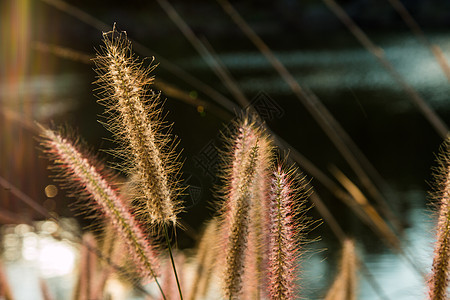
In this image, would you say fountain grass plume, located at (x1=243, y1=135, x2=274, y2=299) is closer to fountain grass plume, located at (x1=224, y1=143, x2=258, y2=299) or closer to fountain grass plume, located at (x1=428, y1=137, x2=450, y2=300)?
fountain grass plume, located at (x1=224, y1=143, x2=258, y2=299)

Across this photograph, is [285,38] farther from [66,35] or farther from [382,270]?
[382,270]

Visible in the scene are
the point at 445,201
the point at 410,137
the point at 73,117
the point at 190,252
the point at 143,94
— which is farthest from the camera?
the point at 73,117

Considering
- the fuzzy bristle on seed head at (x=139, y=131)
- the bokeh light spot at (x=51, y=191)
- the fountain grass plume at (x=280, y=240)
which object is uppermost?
the bokeh light spot at (x=51, y=191)

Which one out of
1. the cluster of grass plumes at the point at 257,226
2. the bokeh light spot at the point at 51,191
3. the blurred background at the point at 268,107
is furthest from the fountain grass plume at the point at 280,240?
the bokeh light spot at the point at 51,191

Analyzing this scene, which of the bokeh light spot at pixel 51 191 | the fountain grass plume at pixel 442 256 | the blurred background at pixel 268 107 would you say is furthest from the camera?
the bokeh light spot at pixel 51 191

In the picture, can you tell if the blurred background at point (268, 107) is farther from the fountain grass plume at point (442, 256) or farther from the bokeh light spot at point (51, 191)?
the fountain grass plume at point (442, 256)

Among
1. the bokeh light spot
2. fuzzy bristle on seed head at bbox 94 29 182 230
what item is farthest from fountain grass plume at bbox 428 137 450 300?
the bokeh light spot

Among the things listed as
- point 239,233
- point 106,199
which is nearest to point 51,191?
point 106,199

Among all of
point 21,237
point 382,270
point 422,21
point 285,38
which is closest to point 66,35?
point 285,38
